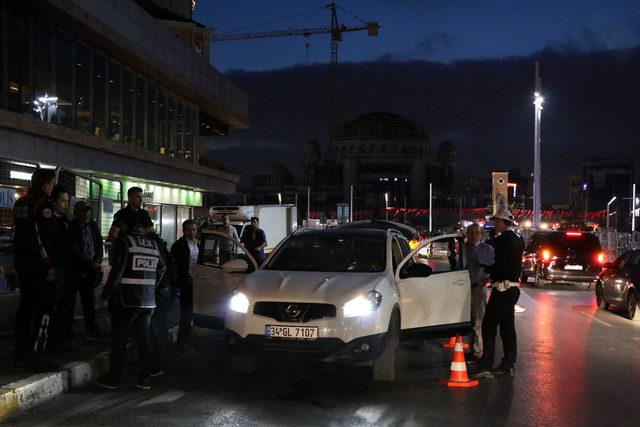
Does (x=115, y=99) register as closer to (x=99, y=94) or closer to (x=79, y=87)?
(x=99, y=94)

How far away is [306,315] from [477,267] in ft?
9.46

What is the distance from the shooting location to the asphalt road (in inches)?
271

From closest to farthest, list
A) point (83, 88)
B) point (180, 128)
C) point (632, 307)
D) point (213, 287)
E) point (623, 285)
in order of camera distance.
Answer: point (213, 287) < point (632, 307) < point (623, 285) < point (83, 88) < point (180, 128)

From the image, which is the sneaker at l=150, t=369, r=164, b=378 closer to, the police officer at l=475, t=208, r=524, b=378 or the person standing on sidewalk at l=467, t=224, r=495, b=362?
the police officer at l=475, t=208, r=524, b=378

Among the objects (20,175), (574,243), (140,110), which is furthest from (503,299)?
(140,110)

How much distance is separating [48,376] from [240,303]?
77.9 inches

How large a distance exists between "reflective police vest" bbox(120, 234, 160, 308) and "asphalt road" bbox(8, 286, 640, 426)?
0.91 m

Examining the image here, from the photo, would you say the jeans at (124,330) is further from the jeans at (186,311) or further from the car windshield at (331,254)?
the jeans at (186,311)

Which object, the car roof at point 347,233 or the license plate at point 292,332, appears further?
the car roof at point 347,233

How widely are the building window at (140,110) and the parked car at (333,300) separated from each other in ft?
78.1

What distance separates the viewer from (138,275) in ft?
25.8

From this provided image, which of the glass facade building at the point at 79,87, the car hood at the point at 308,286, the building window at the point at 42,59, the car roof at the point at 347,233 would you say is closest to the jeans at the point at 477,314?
the car roof at the point at 347,233

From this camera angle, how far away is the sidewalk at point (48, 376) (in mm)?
7054

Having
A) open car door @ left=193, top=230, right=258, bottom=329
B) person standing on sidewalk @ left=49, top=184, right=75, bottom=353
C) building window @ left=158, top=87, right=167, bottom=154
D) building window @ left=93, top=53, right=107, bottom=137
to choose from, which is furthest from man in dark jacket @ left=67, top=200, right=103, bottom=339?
building window @ left=158, top=87, right=167, bottom=154
